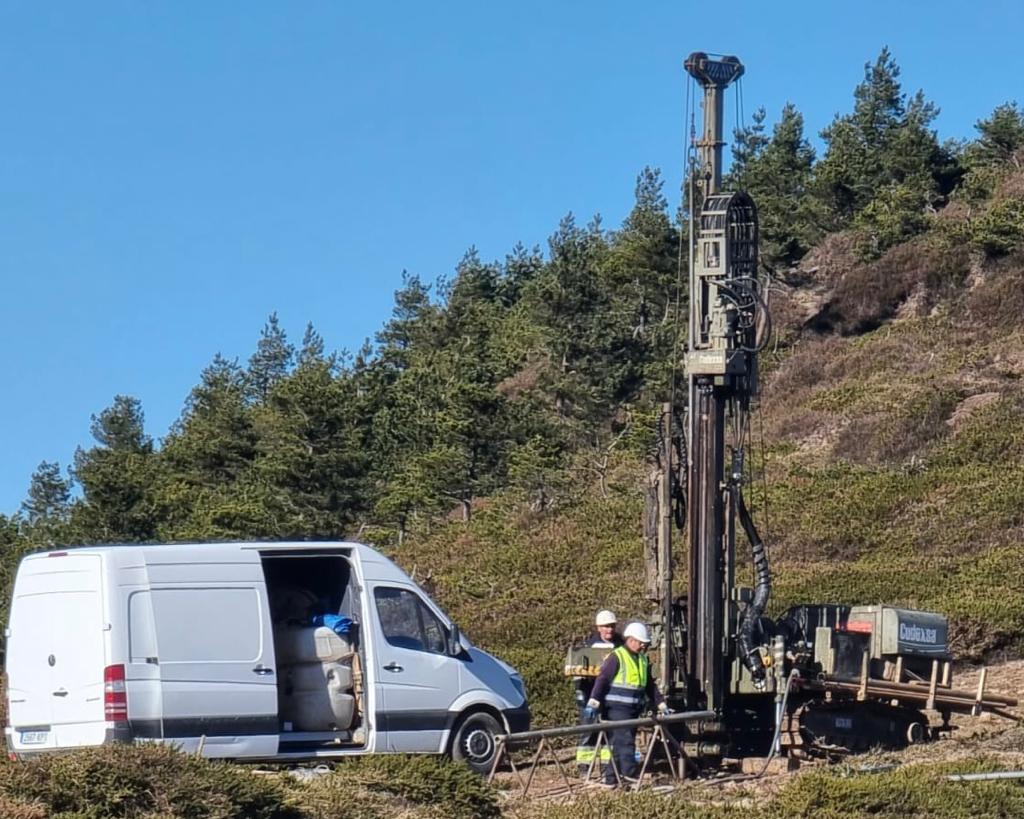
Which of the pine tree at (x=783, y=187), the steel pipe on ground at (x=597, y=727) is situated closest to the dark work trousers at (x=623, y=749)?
the steel pipe on ground at (x=597, y=727)

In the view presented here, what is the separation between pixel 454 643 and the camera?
15.0 meters

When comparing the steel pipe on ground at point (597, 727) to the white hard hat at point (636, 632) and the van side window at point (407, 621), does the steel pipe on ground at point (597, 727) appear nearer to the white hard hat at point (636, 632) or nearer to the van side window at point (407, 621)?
the white hard hat at point (636, 632)

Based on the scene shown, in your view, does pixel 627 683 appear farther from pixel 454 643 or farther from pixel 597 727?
pixel 454 643

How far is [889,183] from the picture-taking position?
66688 mm

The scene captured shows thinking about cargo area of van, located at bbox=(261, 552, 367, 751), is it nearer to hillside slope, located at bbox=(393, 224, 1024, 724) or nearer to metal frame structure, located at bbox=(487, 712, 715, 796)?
metal frame structure, located at bbox=(487, 712, 715, 796)

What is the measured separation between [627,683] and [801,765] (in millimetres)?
2162

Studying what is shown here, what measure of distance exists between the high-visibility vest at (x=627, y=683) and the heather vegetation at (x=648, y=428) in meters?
5.76

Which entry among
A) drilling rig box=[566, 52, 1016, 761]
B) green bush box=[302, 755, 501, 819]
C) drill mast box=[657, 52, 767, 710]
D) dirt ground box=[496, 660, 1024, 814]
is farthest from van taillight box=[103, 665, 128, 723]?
drill mast box=[657, 52, 767, 710]

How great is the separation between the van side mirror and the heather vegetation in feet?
15.4

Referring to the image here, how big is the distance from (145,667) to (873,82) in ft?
→ 213

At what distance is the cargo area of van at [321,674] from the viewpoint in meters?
14.3

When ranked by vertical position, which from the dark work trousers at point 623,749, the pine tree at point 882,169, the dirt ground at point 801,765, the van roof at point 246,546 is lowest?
the dirt ground at point 801,765

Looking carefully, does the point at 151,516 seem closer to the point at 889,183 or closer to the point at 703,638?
the point at 889,183

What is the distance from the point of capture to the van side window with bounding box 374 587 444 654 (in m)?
14.5
